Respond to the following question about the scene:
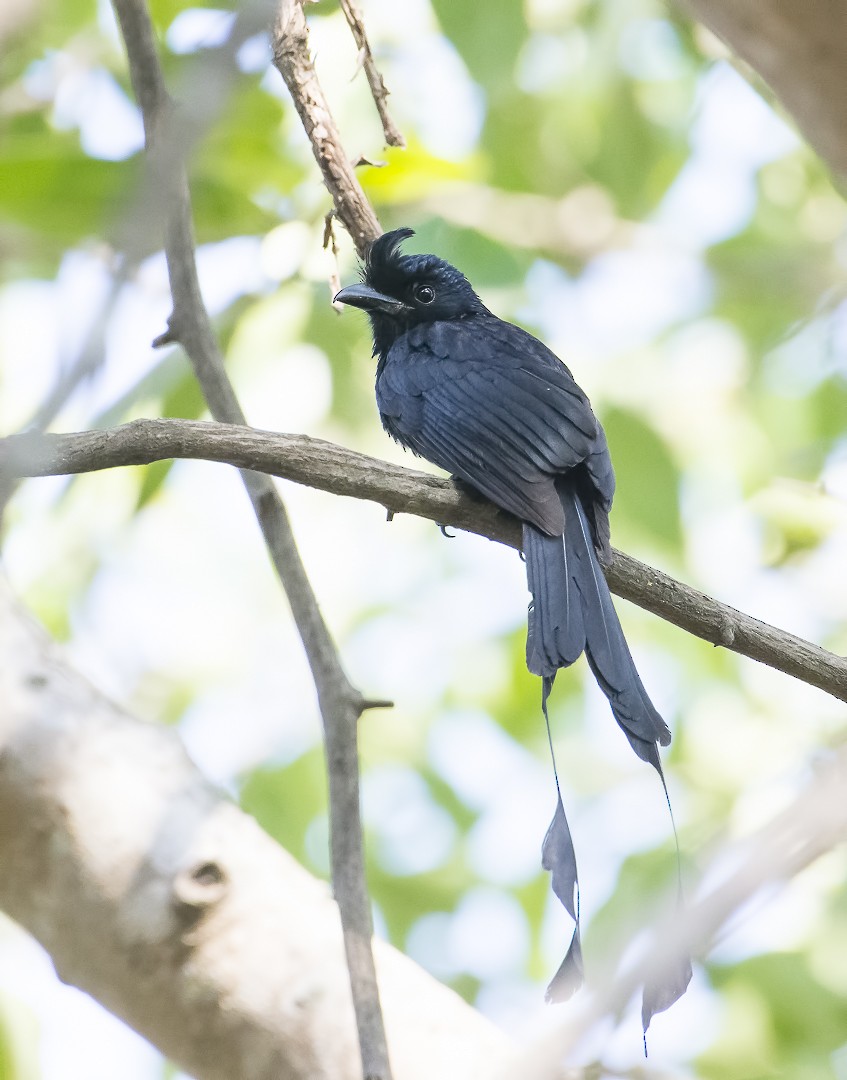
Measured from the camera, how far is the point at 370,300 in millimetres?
3576

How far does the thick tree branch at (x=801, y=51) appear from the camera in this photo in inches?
55.6

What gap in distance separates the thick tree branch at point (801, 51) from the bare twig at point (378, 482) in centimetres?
101

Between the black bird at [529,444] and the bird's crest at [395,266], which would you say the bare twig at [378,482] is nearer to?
the black bird at [529,444]

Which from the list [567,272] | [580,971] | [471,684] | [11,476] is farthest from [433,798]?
[11,476]

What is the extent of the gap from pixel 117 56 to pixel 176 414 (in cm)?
184

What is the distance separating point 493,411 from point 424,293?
840 mm

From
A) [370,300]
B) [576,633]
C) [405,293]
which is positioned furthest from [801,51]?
[405,293]

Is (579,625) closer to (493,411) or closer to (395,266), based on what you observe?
(493,411)

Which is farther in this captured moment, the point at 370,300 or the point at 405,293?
the point at 405,293

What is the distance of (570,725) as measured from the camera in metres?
5.20

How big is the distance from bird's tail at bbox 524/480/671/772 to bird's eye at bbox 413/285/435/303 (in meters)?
1.23

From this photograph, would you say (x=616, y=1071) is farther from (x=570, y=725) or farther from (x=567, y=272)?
(x=567, y=272)

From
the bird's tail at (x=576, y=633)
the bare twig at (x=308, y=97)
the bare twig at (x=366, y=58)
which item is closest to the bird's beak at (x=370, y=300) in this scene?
the bare twig at (x=308, y=97)

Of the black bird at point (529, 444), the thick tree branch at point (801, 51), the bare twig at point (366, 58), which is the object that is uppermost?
the bare twig at point (366, 58)
